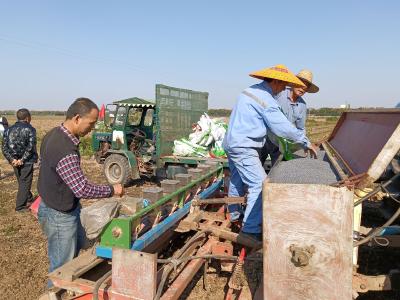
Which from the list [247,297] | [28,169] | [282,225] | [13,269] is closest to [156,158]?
[28,169]

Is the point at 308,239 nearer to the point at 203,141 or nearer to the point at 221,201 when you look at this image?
the point at 221,201

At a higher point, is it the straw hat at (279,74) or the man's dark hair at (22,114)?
the straw hat at (279,74)

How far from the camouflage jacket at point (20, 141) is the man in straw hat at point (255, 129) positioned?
4.52 metres

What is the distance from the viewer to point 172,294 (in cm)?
249

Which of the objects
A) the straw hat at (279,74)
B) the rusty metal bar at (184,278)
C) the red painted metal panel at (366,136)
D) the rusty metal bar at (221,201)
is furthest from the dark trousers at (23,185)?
the red painted metal panel at (366,136)

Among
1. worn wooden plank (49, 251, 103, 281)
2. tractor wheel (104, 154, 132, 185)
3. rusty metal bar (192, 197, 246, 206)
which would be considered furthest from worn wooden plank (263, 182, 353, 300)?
tractor wheel (104, 154, 132, 185)

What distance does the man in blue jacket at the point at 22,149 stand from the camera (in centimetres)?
659

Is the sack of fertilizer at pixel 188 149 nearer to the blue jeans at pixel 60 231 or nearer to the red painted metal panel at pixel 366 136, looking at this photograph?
the red painted metal panel at pixel 366 136

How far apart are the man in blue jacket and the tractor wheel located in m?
2.29

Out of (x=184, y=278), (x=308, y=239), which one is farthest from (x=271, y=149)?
(x=308, y=239)

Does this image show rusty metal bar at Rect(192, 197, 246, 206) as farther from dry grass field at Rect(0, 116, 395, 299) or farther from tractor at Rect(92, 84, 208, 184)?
tractor at Rect(92, 84, 208, 184)

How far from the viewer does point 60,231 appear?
107 inches

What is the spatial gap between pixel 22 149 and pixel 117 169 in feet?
8.66

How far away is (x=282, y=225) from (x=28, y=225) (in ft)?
17.1
